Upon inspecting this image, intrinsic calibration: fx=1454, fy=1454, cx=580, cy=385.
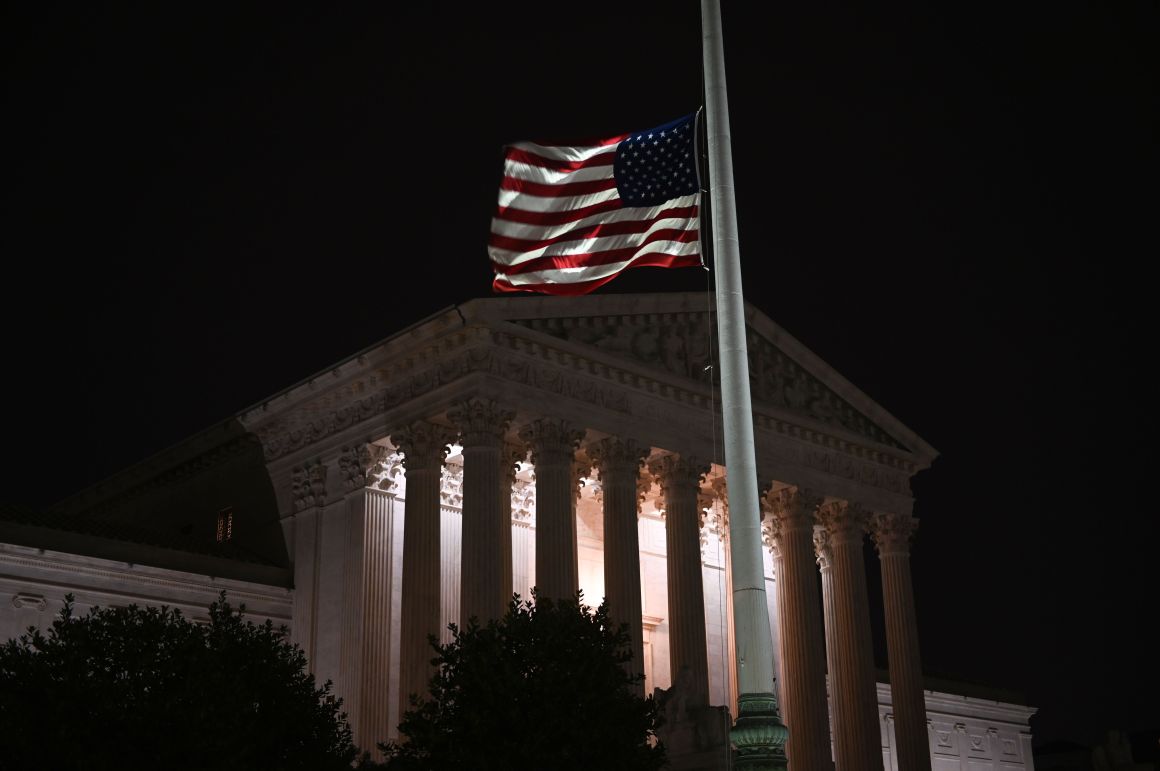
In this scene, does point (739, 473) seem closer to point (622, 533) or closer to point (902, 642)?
point (622, 533)

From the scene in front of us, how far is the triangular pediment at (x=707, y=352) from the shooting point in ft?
150

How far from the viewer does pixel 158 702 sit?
88.2ft

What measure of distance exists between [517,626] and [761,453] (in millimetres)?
22592

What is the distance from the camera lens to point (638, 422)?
46.6 m

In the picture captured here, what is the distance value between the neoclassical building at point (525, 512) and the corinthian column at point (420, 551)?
67 millimetres

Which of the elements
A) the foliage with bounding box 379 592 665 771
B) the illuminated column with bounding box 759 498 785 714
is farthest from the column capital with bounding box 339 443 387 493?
the foliage with bounding box 379 592 665 771

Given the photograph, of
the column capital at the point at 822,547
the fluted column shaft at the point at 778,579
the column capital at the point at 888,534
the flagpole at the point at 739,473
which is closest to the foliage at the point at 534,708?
the flagpole at the point at 739,473

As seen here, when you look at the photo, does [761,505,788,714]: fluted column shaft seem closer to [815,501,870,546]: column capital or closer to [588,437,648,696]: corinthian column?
[815,501,870,546]: column capital

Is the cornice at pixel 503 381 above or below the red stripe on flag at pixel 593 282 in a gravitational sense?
above

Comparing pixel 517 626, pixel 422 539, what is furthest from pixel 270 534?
pixel 517 626

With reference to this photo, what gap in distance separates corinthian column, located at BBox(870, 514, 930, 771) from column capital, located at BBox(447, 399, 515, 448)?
19.0 metres

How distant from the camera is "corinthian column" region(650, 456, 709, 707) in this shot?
44688 mm

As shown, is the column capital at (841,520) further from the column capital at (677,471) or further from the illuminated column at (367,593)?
the illuminated column at (367,593)

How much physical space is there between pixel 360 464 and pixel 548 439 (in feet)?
19.9
